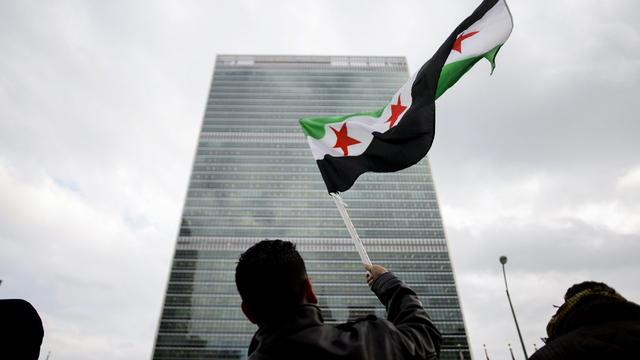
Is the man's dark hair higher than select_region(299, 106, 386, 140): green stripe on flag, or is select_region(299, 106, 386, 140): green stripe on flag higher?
select_region(299, 106, 386, 140): green stripe on flag

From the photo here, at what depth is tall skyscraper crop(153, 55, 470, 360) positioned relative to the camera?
235 feet

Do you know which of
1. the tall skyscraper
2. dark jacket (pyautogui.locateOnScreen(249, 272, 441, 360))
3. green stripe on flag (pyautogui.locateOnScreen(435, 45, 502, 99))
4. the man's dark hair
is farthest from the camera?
the tall skyscraper

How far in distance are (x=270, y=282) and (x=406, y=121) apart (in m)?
3.74

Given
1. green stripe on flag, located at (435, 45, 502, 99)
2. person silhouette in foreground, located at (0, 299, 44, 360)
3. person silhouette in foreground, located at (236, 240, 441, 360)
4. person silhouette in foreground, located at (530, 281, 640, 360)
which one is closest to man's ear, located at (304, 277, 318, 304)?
person silhouette in foreground, located at (236, 240, 441, 360)

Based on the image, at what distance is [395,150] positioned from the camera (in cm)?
483

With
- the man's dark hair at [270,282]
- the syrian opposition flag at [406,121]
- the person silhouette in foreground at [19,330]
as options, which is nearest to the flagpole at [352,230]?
the syrian opposition flag at [406,121]

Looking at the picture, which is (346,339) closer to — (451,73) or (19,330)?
(19,330)

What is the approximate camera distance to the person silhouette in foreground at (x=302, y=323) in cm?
128

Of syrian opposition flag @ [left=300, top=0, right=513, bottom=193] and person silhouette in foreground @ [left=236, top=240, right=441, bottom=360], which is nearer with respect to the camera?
person silhouette in foreground @ [left=236, top=240, right=441, bottom=360]

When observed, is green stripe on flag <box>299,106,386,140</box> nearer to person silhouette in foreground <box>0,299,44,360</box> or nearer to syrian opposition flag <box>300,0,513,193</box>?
syrian opposition flag <box>300,0,513,193</box>

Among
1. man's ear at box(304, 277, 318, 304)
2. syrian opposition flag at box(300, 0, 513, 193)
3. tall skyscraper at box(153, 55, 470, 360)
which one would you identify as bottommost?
man's ear at box(304, 277, 318, 304)

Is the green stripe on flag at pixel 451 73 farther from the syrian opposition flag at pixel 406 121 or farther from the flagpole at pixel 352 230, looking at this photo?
the flagpole at pixel 352 230

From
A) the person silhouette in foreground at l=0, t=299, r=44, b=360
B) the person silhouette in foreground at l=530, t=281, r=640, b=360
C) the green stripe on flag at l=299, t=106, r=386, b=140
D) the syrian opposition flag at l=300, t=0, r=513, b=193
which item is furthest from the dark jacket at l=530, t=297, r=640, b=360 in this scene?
the green stripe on flag at l=299, t=106, r=386, b=140

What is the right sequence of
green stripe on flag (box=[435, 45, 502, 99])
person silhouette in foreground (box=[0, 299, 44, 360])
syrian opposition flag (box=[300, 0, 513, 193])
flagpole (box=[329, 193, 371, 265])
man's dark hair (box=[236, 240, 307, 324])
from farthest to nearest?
green stripe on flag (box=[435, 45, 502, 99]), syrian opposition flag (box=[300, 0, 513, 193]), flagpole (box=[329, 193, 371, 265]), person silhouette in foreground (box=[0, 299, 44, 360]), man's dark hair (box=[236, 240, 307, 324])
